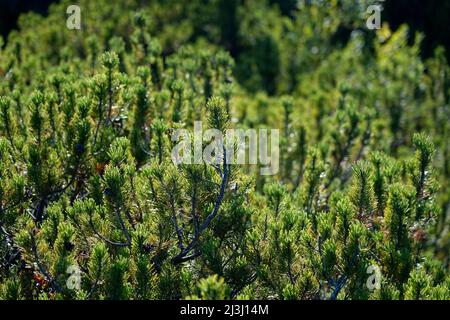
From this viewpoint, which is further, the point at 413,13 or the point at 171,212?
the point at 413,13

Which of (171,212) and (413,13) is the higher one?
(413,13)

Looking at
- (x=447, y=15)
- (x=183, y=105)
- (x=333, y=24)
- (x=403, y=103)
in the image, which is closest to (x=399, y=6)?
(x=447, y=15)

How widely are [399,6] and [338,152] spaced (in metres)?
6.48

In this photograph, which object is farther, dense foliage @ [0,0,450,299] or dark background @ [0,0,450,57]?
dark background @ [0,0,450,57]

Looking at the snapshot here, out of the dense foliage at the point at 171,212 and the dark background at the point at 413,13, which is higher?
the dark background at the point at 413,13

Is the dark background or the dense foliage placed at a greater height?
the dark background

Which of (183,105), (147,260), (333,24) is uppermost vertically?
(333,24)

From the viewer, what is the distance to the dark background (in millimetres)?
A: 8719

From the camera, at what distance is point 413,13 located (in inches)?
397

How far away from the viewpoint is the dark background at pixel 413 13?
28.6 ft

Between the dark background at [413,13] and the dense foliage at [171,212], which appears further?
the dark background at [413,13]

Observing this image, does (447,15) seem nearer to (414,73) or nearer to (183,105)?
(414,73)
